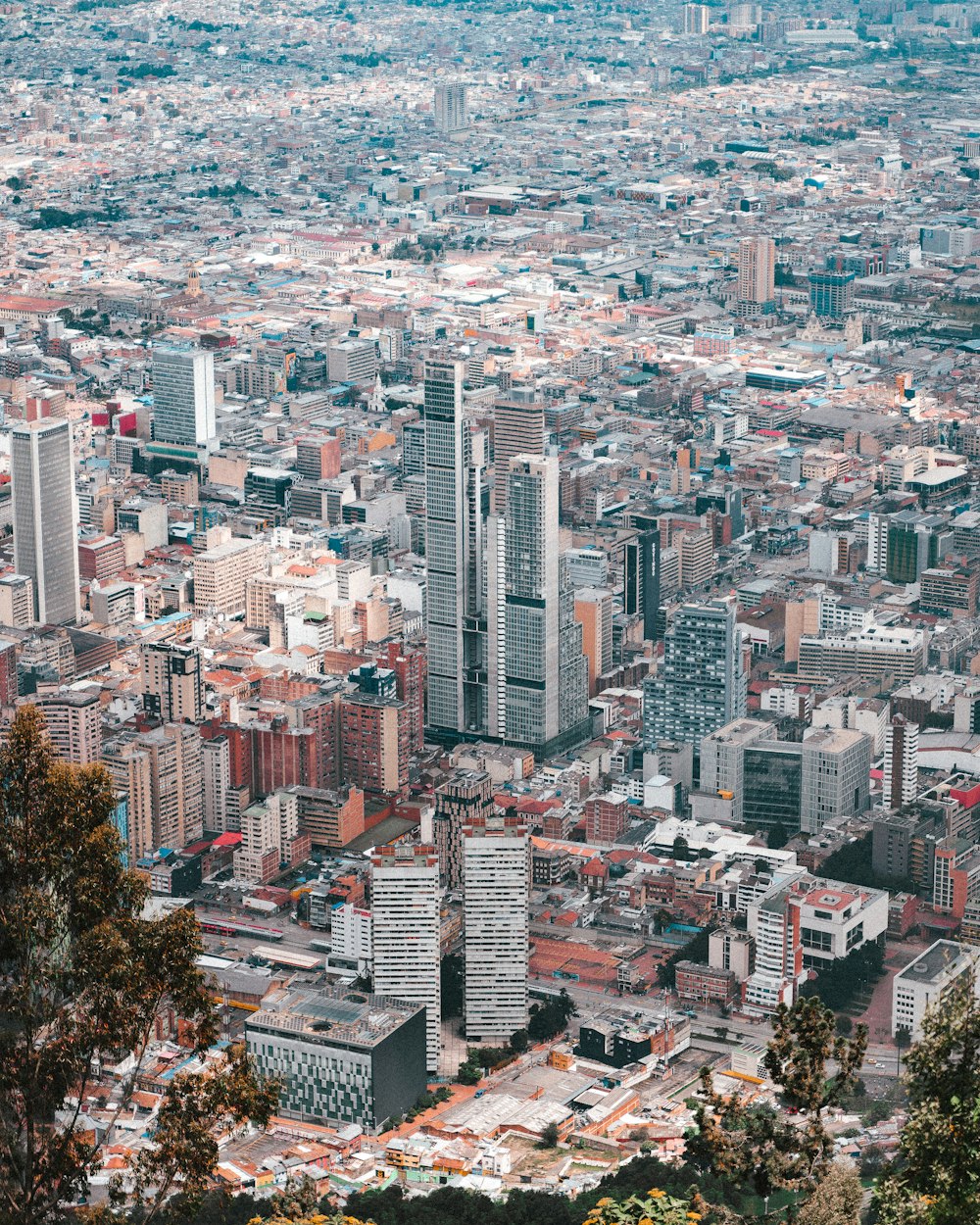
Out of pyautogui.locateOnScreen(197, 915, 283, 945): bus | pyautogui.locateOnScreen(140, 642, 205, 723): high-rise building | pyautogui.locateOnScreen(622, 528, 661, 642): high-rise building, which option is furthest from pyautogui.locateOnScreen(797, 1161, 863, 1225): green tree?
pyautogui.locateOnScreen(622, 528, 661, 642): high-rise building

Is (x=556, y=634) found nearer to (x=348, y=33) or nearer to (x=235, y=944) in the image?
(x=235, y=944)

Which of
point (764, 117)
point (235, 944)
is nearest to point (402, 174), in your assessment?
point (764, 117)

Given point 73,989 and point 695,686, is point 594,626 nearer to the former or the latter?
point 695,686

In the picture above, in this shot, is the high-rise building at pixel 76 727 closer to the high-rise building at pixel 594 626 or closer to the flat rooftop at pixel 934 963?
the high-rise building at pixel 594 626

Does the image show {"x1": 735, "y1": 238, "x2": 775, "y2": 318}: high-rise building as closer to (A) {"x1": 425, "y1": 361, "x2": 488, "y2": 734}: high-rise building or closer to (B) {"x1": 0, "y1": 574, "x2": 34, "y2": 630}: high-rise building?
(B) {"x1": 0, "y1": 574, "x2": 34, "y2": 630}: high-rise building

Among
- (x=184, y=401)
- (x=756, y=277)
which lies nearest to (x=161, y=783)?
(x=184, y=401)

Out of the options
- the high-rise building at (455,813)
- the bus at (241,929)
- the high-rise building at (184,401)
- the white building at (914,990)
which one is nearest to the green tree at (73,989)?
the white building at (914,990)

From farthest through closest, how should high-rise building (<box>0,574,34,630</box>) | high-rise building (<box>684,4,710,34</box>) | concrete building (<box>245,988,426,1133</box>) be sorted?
high-rise building (<box>684,4,710,34</box>), high-rise building (<box>0,574,34,630</box>), concrete building (<box>245,988,426,1133</box>)
